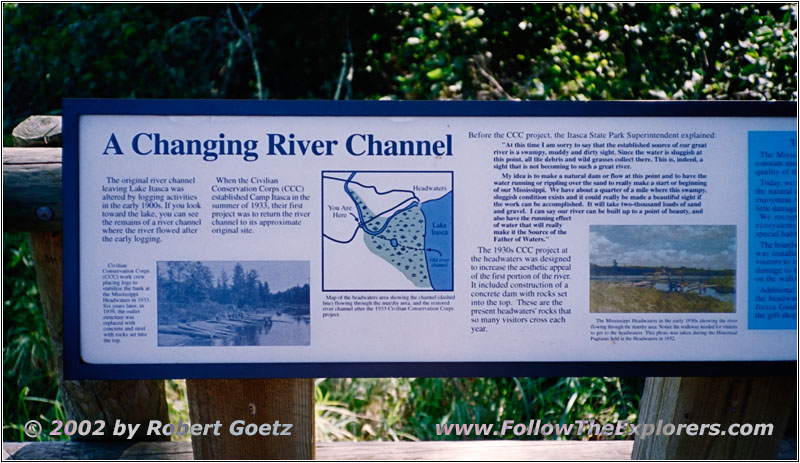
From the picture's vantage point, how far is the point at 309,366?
1582 mm

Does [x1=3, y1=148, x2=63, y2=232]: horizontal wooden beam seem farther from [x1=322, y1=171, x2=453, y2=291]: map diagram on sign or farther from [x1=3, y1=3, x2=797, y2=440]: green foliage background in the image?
→ [x1=3, y1=3, x2=797, y2=440]: green foliage background

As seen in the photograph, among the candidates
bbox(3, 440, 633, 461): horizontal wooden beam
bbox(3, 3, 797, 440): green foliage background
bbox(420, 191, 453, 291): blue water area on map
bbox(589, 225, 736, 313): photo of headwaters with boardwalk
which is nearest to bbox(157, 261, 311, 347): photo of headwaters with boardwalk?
bbox(420, 191, 453, 291): blue water area on map

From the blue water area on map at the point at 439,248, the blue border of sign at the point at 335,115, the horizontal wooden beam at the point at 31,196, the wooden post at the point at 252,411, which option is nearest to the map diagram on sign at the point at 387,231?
the blue water area on map at the point at 439,248

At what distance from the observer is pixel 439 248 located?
1.59m

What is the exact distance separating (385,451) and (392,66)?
2587mm

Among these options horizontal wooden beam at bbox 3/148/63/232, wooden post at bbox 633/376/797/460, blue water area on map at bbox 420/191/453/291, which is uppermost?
horizontal wooden beam at bbox 3/148/63/232

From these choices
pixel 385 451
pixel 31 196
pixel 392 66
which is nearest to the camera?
pixel 31 196

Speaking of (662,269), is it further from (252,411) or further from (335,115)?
(252,411)

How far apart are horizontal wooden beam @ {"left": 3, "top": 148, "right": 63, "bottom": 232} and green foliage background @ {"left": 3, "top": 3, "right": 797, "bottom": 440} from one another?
1937 mm

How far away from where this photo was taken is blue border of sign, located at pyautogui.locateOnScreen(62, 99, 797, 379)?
1545 millimetres

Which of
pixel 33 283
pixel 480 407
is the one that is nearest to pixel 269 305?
pixel 480 407

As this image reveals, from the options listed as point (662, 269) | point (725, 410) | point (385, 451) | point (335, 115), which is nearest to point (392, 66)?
point (385, 451)

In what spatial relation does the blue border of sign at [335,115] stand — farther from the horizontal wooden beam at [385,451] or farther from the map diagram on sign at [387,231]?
the horizontal wooden beam at [385,451]

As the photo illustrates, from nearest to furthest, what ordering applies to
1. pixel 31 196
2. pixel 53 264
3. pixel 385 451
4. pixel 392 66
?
pixel 31 196, pixel 53 264, pixel 385 451, pixel 392 66
